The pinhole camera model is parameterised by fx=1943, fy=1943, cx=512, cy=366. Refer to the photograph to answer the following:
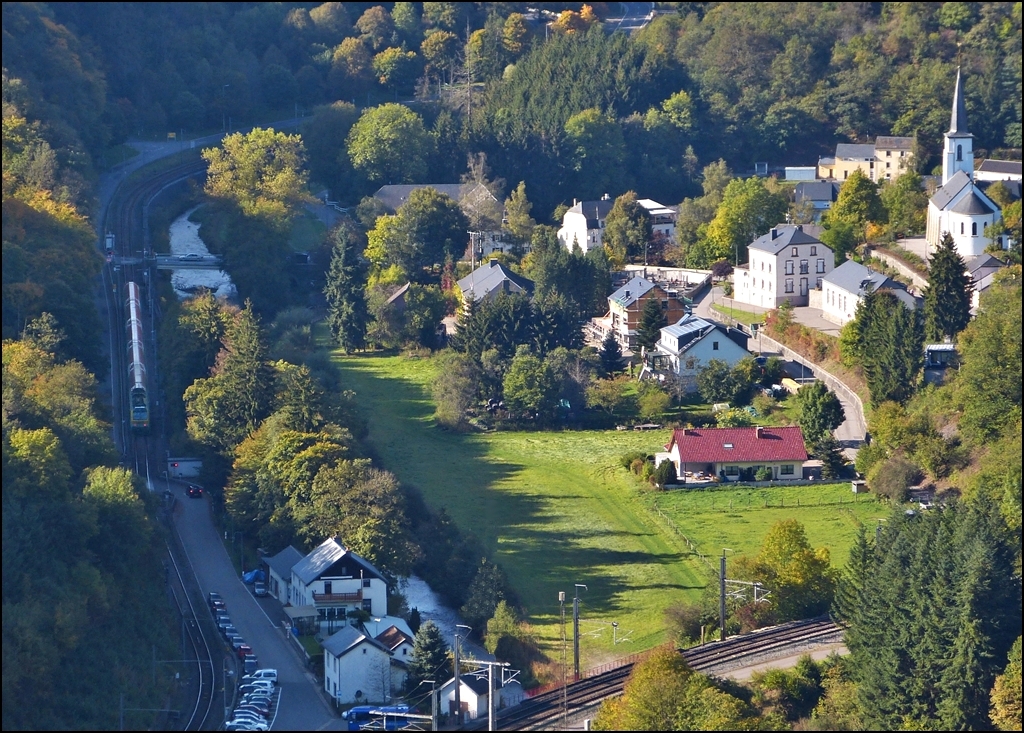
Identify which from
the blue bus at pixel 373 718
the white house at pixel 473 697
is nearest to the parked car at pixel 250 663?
the blue bus at pixel 373 718

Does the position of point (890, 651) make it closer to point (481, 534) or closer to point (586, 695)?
point (586, 695)

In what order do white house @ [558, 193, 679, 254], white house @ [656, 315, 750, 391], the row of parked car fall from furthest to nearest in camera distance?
white house @ [558, 193, 679, 254] → white house @ [656, 315, 750, 391] → the row of parked car

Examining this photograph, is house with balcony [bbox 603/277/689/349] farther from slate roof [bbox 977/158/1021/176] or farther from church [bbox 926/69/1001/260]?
slate roof [bbox 977/158/1021/176]

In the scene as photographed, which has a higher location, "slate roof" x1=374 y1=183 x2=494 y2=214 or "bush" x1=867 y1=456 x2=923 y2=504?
"slate roof" x1=374 y1=183 x2=494 y2=214

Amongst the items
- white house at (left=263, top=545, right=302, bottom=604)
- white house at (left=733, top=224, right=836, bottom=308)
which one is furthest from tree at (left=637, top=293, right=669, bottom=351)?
white house at (left=263, top=545, right=302, bottom=604)

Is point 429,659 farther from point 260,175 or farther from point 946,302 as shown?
point 260,175

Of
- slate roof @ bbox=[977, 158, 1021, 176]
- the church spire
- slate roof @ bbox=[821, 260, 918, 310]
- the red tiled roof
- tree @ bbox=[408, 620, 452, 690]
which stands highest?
the church spire

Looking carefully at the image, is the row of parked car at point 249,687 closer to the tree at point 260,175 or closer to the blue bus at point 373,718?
the blue bus at point 373,718

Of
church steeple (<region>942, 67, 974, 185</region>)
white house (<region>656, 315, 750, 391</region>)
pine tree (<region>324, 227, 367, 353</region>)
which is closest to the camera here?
white house (<region>656, 315, 750, 391</region>)
